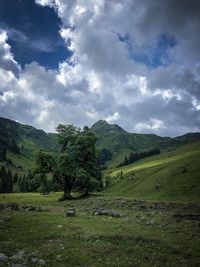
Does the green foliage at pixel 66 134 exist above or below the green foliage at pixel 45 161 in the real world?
above

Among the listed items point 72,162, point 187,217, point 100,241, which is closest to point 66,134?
point 72,162

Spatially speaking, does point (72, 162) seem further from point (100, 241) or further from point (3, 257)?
point (3, 257)

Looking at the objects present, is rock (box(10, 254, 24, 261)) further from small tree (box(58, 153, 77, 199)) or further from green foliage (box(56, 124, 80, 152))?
green foliage (box(56, 124, 80, 152))

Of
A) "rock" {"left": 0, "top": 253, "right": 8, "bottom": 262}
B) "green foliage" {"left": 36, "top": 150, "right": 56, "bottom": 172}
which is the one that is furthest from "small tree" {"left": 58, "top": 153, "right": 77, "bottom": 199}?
"rock" {"left": 0, "top": 253, "right": 8, "bottom": 262}

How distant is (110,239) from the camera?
2181 centimetres

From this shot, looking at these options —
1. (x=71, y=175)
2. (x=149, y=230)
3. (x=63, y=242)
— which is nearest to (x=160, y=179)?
(x=71, y=175)

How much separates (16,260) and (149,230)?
468 inches

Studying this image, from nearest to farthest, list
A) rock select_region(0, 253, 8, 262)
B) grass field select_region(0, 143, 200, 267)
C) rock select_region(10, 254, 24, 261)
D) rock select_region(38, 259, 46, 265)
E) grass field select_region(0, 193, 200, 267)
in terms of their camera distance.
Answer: rock select_region(38, 259, 46, 265) → rock select_region(0, 253, 8, 262) → rock select_region(10, 254, 24, 261) → grass field select_region(0, 143, 200, 267) → grass field select_region(0, 193, 200, 267)

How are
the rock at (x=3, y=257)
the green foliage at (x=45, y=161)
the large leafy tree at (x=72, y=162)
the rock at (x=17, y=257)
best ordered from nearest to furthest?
1. the rock at (x=3, y=257)
2. the rock at (x=17, y=257)
3. the large leafy tree at (x=72, y=162)
4. the green foliage at (x=45, y=161)

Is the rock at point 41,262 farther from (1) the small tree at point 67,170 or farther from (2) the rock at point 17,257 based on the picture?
(1) the small tree at point 67,170

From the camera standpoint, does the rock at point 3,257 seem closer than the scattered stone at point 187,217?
Yes

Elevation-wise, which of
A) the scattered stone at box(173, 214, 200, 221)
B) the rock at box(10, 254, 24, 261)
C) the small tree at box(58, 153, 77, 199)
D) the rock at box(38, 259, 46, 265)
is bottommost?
the rock at box(38, 259, 46, 265)

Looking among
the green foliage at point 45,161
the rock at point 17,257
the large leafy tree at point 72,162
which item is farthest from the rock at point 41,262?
the green foliage at point 45,161

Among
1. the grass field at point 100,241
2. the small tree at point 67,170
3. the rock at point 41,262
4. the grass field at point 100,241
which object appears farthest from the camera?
the small tree at point 67,170
